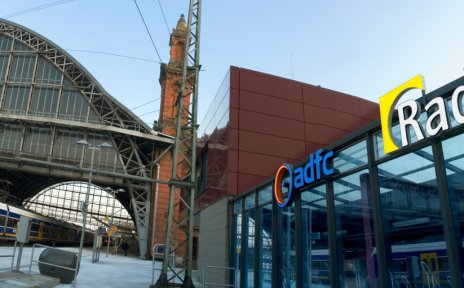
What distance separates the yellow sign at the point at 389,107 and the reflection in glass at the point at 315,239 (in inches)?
121

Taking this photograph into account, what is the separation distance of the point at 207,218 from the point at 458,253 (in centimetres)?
1551

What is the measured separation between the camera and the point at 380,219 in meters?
7.50

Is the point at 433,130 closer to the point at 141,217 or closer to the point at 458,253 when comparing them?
the point at 458,253

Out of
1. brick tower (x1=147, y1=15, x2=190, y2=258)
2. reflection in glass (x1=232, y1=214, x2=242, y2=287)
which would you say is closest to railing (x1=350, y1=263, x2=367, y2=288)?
reflection in glass (x1=232, y1=214, x2=242, y2=287)

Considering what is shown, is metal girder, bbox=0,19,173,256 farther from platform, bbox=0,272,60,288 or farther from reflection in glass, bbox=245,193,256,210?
reflection in glass, bbox=245,193,256,210

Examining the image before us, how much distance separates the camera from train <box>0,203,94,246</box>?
109 feet

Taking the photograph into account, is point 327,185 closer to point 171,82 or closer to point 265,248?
point 265,248

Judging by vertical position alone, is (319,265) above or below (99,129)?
below

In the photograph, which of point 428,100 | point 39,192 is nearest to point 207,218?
point 428,100

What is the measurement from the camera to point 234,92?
18.0m

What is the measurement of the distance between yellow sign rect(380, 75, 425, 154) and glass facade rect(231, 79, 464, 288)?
0.21 metres

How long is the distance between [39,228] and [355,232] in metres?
42.0

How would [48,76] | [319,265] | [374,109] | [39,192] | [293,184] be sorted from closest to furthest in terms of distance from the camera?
[319,265], [293,184], [374,109], [48,76], [39,192]

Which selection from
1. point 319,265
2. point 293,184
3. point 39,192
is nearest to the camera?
point 319,265
